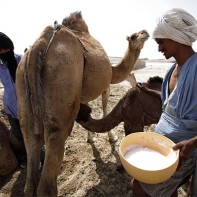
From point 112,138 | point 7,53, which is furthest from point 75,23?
point 112,138

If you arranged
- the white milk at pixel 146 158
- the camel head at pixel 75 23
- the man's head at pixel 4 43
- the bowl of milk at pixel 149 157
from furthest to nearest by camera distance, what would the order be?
the camel head at pixel 75 23, the man's head at pixel 4 43, the white milk at pixel 146 158, the bowl of milk at pixel 149 157

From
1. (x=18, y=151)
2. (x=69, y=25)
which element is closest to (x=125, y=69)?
(x=69, y=25)

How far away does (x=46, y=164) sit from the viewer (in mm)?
3264

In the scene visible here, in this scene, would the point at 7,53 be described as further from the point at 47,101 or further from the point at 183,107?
the point at 183,107

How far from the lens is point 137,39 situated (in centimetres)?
649

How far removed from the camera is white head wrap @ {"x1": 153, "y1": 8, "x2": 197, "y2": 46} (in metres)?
2.85

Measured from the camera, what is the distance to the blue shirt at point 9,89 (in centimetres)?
457

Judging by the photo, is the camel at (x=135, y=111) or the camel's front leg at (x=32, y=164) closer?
the camel's front leg at (x=32, y=164)

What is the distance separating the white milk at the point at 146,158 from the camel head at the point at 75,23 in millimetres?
2989

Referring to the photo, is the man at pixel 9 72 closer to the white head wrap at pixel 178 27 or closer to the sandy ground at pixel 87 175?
the sandy ground at pixel 87 175

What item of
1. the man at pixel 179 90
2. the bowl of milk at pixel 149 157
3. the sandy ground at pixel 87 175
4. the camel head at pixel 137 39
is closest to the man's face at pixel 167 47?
the man at pixel 179 90

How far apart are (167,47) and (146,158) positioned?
1.06 metres

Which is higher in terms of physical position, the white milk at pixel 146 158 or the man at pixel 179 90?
the man at pixel 179 90

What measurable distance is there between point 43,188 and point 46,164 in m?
0.25
